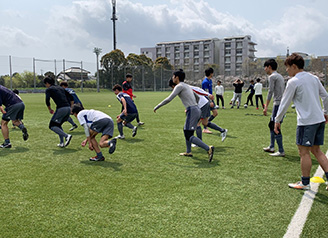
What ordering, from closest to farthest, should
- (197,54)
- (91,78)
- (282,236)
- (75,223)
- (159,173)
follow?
(282,236), (75,223), (159,173), (91,78), (197,54)

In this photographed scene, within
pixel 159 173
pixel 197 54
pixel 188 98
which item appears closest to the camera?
pixel 159 173

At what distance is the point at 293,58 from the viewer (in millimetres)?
4238

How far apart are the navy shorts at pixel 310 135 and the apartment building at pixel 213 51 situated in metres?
97.6

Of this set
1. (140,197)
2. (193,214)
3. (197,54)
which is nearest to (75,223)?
(140,197)

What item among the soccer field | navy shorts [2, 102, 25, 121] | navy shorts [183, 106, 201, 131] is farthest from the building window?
navy shorts [183, 106, 201, 131]

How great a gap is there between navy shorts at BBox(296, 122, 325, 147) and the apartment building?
97603mm

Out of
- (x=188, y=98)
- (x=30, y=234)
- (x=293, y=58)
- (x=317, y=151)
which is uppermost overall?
(x=293, y=58)

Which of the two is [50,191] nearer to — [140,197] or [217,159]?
[140,197]

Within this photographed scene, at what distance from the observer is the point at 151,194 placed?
4285mm

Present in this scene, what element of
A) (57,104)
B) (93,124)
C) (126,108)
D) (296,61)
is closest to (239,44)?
(126,108)

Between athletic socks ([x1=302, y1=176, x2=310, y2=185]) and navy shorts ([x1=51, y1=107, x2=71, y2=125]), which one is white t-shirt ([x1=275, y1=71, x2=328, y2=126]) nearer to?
athletic socks ([x1=302, y1=176, x2=310, y2=185])

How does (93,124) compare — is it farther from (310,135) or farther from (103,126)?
(310,135)

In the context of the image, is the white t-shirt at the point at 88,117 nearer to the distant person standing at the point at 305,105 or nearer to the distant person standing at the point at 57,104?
the distant person standing at the point at 57,104

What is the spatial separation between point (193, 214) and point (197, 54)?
362 ft
